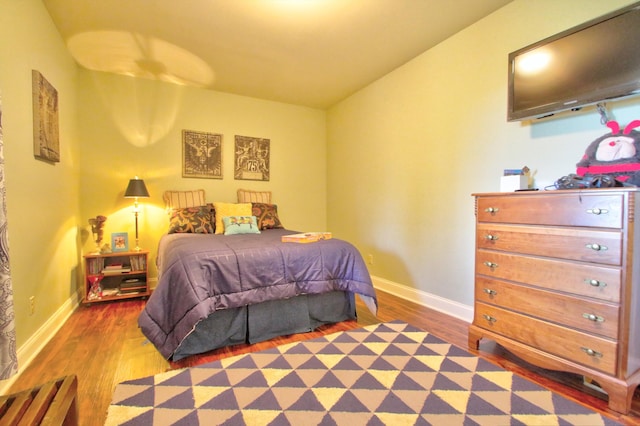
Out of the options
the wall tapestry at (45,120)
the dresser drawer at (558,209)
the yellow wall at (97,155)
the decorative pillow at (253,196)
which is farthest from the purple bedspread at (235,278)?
the decorative pillow at (253,196)

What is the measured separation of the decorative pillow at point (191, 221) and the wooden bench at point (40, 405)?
7.32 ft

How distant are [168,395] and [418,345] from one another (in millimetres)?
1560

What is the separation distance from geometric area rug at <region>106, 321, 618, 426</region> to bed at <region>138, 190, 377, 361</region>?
0.74 ft

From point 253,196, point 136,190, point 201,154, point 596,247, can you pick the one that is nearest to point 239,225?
point 253,196

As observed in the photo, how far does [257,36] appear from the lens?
268 centimetres

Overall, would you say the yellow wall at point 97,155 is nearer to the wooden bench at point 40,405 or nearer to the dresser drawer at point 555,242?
the wooden bench at point 40,405

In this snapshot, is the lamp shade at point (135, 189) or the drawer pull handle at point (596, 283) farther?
the lamp shade at point (135, 189)

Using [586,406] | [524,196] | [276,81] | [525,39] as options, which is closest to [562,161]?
[524,196]

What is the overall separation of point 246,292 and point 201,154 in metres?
2.45

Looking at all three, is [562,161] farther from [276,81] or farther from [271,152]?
[271,152]

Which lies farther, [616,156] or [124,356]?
[124,356]

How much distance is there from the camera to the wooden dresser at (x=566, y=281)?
141 cm

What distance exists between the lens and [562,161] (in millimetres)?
1986

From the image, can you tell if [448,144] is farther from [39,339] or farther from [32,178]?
[39,339]
